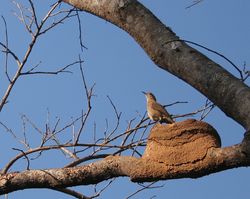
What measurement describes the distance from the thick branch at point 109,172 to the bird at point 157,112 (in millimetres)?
2210

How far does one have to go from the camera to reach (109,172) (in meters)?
2.80

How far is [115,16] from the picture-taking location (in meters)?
2.93

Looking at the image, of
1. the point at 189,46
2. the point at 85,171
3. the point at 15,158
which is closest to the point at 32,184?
the point at 85,171

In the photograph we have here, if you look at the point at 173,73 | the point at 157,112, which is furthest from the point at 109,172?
the point at 157,112

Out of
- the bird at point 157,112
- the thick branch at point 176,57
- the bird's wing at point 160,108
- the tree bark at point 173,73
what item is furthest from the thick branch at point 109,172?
the bird's wing at point 160,108

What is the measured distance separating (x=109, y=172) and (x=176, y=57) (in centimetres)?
77

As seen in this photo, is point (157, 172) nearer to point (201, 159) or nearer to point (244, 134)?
point (201, 159)

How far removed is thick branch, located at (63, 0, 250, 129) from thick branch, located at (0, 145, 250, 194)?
0.32 meters

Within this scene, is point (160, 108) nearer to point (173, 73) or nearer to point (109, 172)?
point (109, 172)

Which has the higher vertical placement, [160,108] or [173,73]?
[160,108]

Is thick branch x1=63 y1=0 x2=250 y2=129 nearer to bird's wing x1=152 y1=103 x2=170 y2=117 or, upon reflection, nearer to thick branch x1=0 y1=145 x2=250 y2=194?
thick branch x1=0 y1=145 x2=250 y2=194

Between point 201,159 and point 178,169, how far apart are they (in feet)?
0.48

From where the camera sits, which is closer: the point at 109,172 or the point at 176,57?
the point at 176,57

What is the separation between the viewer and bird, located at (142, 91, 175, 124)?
5367 mm
